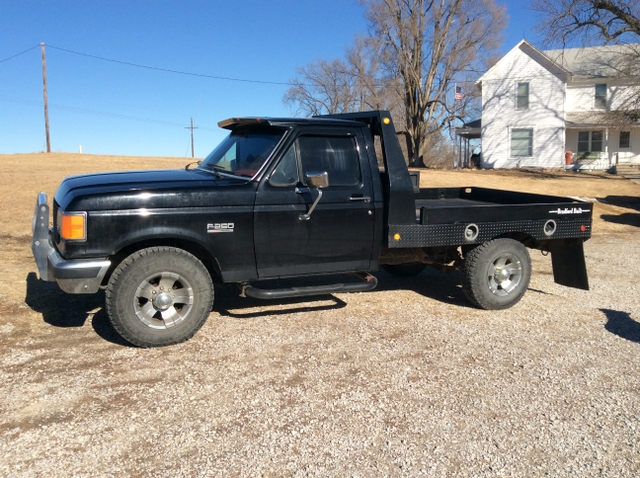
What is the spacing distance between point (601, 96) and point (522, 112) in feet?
14.9

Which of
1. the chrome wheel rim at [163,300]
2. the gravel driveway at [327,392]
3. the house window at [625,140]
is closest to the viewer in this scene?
the gravel driveway at [327,392]

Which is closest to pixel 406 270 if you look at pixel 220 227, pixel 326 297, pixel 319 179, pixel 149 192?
pixel 326 297

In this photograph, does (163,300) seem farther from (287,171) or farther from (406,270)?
(406,270)

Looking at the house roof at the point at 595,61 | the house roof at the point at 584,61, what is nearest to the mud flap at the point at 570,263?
the house roof at the point at 584,61

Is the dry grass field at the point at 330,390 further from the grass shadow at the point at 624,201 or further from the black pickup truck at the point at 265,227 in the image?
the grass shadow at the point at 624,201

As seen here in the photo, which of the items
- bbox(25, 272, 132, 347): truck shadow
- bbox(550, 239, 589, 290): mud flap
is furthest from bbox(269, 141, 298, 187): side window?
bbox(550, 239, 589, 290): mud flap

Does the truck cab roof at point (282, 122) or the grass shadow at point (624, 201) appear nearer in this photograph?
the truck cab roof at point (282, 122)

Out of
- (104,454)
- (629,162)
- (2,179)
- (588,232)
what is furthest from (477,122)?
(104,454)

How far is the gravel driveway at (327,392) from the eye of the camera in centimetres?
330

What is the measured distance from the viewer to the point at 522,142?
107 feet

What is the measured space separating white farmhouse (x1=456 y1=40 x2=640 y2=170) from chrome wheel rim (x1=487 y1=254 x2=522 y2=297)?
28.2 metres

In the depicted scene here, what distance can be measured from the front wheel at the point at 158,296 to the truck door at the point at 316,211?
641mm

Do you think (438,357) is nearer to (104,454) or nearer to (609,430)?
(609,430)

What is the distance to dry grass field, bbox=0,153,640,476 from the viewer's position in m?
3.31
